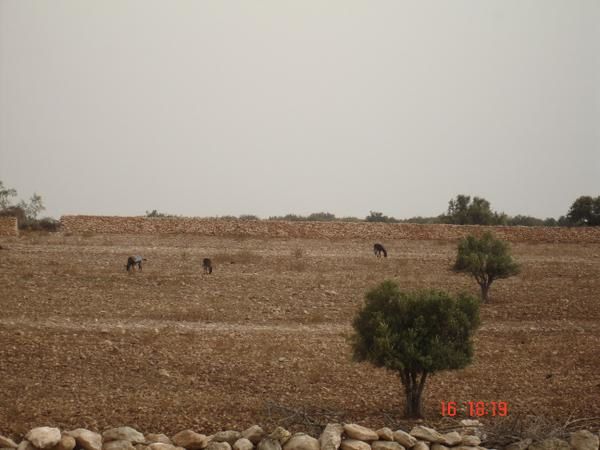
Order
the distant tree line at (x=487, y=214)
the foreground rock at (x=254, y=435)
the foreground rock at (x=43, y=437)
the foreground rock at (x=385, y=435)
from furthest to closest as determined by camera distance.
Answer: the distant tree line at (x=487, y=214) → the foreground rock at (x=385, y=435) → the foreground rock at (x=254, y=435) → the foreground rock at (x=43, y=437)

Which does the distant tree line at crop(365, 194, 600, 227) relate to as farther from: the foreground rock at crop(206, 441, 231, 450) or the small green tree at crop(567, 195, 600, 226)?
Answer: the foreground rock at crop(206, 441, 231, 450)

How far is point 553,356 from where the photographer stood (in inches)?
690

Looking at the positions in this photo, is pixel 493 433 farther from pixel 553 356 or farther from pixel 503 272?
pixel 503 272

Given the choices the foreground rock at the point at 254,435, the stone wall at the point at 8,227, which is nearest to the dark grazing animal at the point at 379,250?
the stone wall at the point at 8,227

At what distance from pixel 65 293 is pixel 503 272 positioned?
49.5ft

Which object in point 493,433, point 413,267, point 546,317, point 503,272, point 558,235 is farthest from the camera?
point 558,235

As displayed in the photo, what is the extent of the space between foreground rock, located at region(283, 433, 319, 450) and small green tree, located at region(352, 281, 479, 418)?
8.90 feet

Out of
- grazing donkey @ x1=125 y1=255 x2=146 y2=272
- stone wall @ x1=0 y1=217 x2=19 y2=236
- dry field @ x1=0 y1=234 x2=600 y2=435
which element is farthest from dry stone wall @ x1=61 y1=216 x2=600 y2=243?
grazing donkey @ x1=125 y1=255 x2=146 y2=272

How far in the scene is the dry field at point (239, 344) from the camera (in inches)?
518

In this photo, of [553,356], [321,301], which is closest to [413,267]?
[321,301]

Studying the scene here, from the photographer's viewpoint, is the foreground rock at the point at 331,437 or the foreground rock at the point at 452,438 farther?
the foreground rock at the point at 452,438

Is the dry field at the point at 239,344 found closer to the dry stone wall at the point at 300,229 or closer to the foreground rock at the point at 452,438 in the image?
the foreground rock at the point at 452,438

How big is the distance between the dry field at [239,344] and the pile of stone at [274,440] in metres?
1.12
